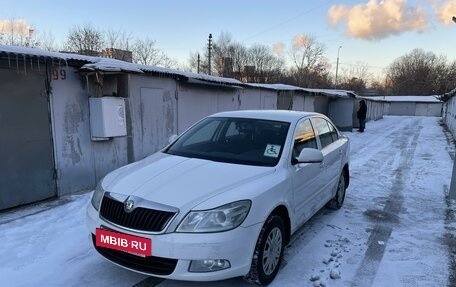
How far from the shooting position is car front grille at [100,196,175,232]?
278 centimetres

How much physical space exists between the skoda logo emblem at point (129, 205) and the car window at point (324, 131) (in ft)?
9.13

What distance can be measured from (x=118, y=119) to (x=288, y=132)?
4.04 metres

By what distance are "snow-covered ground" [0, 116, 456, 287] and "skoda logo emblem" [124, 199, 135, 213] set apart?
82 centimetres

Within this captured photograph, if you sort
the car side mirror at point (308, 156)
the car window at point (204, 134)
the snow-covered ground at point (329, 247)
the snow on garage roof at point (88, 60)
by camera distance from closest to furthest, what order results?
the snow-covered ground at point (329, 247), the car side mirror at point (308, 156), the car window at point (204, 134), the snow on garage roof at point (88, 60)

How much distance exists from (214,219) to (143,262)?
693 millimetres

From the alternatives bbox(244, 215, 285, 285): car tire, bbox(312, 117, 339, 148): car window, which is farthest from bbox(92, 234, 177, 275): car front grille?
bbox(312, 117, 339, 148): car window

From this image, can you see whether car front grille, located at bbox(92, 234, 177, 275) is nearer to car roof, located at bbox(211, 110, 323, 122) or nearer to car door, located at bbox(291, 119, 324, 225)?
car door, located at bbox(291, 119, 324, 225)

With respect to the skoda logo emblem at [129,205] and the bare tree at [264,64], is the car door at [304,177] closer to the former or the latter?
the skoda logo emblem at [129,205]

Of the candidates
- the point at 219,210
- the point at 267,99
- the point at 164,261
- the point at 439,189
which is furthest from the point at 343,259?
the point at 267,99

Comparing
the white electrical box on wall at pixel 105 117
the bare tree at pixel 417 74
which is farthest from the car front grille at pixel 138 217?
the bare tree at pixel 417 74

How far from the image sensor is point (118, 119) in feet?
22.5

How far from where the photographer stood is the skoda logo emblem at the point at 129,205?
290 centimetres

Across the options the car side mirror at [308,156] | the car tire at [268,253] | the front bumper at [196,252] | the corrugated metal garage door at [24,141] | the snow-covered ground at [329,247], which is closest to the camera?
the front bumper at [196,252]

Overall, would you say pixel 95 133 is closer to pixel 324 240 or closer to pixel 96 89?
pixel 96 89
